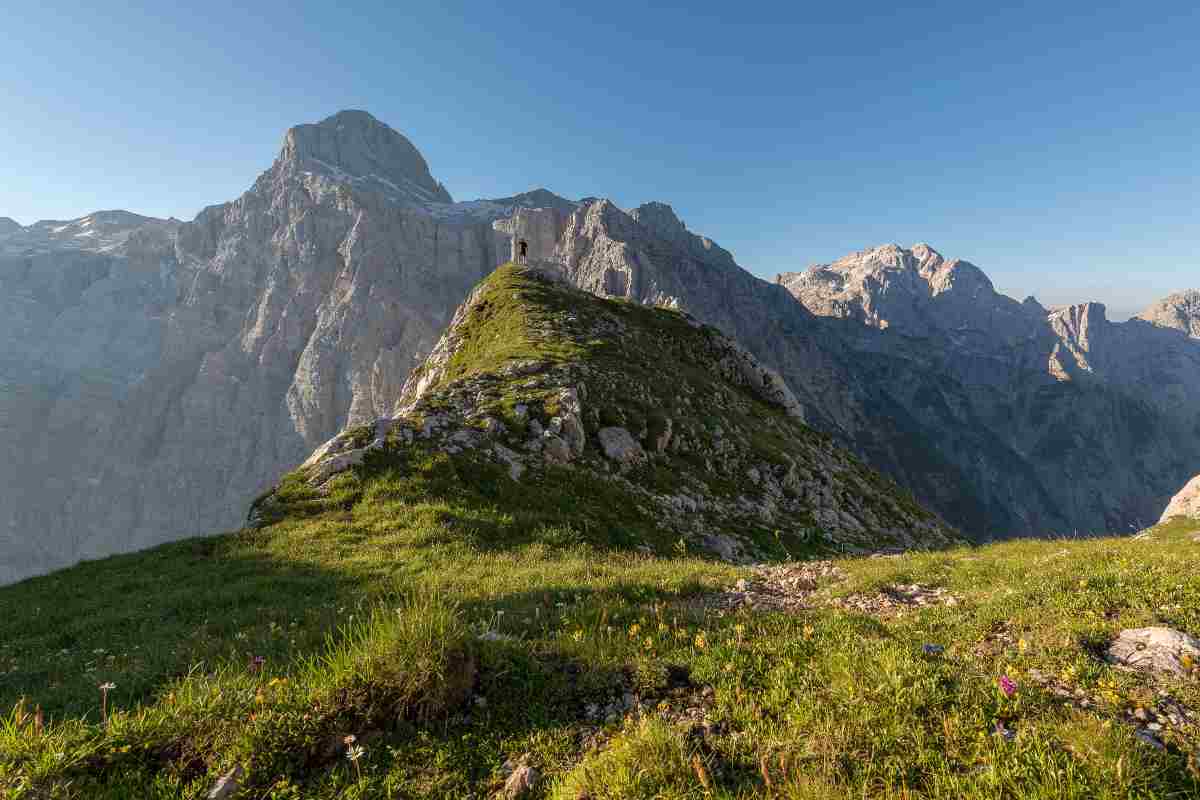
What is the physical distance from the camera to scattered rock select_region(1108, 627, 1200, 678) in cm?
523

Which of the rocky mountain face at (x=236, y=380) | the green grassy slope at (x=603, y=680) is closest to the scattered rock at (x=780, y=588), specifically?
the green grassy slope at (x=603, y=680)

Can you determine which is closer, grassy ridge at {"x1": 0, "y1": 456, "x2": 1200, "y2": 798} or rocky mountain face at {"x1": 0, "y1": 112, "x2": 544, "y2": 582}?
grassy ridge at {"x1": 0, "y1": 456, "x2": 1200, "y2": 798}

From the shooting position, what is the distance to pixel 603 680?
18.5ft

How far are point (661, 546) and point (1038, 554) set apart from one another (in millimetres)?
9999

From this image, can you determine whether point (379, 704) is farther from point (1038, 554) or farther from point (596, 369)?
point (596, 369)

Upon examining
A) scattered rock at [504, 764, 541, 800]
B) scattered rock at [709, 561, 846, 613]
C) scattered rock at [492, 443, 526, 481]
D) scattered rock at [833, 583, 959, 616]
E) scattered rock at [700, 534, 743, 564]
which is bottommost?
scattered rock at [700, 534, 743, 564]

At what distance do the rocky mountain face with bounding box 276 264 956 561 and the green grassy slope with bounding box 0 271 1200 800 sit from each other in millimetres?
6856

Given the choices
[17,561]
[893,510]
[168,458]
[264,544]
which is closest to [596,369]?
[264,544]

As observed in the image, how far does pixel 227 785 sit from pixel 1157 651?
9.23m

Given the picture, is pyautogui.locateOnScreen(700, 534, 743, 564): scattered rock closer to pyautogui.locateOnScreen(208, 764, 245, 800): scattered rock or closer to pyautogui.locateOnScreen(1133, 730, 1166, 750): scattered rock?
pyautogui.locateOnScreen(1133, 730, 1166, 750): scattered rock

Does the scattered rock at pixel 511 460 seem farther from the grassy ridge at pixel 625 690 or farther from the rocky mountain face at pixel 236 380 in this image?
the rocky mountain face at pixel 236 380

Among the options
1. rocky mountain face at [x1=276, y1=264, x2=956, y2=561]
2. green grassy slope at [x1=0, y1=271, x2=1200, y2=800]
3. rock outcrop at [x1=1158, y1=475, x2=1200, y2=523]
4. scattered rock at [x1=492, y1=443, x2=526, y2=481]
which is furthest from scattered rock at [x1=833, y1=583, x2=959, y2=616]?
rock outcrop at [x1=1158, y1=475, x2=1200, y2=523]

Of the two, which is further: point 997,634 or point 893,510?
point 893,510

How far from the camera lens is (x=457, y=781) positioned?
425 centimetres
